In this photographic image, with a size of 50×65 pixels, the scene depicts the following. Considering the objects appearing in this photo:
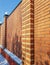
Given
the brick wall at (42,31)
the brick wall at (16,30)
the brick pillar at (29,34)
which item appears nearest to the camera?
the brick wall at (42,31)

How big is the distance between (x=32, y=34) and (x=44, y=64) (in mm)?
900

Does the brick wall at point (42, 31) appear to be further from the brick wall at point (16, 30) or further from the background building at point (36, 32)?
the brick wall at point (16, 30)

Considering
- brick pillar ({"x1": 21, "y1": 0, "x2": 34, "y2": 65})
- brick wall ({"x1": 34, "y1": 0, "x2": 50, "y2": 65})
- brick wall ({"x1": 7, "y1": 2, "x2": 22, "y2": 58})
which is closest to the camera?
brick wall ({"x1": 34, "y1": 0, "x2": 50, "y2": 65})

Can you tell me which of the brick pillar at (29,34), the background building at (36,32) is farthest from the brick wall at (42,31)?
the brick pillar at (29,34)

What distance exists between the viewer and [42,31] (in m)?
3.54

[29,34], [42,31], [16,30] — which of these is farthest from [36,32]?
[16,30]

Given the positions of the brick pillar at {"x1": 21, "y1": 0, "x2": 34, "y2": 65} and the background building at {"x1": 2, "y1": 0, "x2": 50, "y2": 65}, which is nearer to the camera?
the background building at {"x1": 2, "y1": 0, "x2": 50, "y2": 65}

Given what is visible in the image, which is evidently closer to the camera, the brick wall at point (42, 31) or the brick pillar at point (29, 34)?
the brick wall at point (42, 31)

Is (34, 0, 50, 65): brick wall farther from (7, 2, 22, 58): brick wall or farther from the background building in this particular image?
(7, 2, 22, 58): brick wall

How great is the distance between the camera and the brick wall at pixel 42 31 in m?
3.30

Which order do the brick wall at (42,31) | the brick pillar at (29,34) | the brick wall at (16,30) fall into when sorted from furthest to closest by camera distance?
the brick wall at (16,30) < the brick pillar at (29,34) < the brick wall at (42,31)

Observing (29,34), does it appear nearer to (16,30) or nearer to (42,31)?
(42,31)

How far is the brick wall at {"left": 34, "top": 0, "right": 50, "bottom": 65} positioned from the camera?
3.30 metres

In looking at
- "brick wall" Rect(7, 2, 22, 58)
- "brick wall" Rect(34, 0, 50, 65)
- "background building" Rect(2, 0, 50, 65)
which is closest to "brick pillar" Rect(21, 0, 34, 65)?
"background building" Rect(2, 0, 50, 65)
